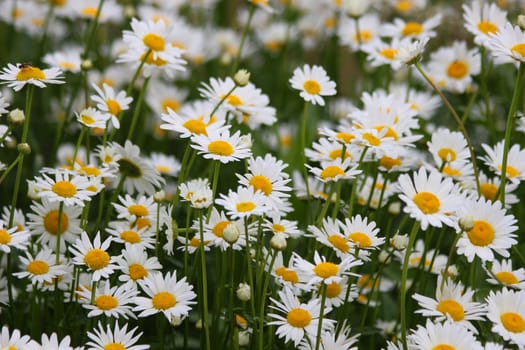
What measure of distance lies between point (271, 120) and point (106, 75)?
1111mm

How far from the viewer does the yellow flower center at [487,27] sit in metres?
1.69

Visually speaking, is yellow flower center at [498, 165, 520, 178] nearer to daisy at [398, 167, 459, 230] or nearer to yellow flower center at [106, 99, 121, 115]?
daisy at [398, 167, 459, 230]

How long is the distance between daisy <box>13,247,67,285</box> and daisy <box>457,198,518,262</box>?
0.64 meters

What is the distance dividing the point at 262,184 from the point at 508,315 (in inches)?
16.6

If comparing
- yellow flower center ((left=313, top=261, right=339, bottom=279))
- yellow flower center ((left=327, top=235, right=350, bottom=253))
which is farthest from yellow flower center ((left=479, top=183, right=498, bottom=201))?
yellow flower center ((left=313, top=261, right=339, bottom=279))

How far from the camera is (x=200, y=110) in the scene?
1713 mm

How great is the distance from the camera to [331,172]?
130 centimetres

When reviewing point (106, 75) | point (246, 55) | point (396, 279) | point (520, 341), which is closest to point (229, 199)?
point (520, 341)

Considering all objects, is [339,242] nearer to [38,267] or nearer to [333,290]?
[333,290]

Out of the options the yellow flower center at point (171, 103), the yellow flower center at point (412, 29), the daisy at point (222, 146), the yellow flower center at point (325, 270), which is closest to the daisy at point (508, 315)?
the yellow flower center at point (325, 270)

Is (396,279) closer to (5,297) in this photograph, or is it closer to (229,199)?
(229,199)

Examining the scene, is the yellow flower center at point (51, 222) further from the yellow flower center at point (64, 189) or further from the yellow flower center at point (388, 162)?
the yellow flower center at point (388, 162)

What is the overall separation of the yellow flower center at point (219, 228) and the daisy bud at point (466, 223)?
37 cm

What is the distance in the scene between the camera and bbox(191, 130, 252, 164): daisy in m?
1.25
